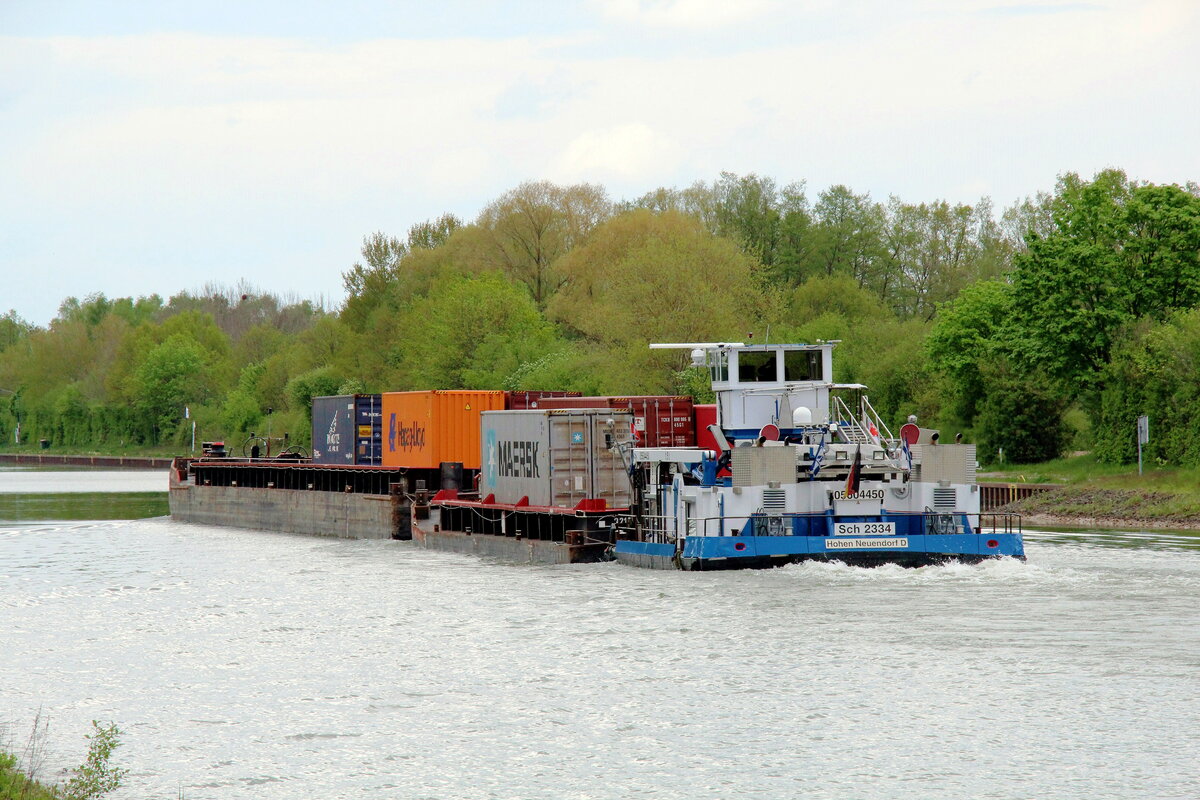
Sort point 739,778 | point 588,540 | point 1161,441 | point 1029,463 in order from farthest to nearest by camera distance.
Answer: point 1029,463 → point 1161,441 → point 588,540 → point 739,778

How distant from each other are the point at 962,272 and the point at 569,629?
212ft

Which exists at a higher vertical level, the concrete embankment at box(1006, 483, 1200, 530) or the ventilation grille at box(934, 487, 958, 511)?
the ventilation grille at box(934, 487, 958, 511)

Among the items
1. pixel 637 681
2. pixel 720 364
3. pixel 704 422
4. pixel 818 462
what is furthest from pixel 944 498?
pixel 637 681

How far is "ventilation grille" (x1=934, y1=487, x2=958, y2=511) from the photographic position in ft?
93.8

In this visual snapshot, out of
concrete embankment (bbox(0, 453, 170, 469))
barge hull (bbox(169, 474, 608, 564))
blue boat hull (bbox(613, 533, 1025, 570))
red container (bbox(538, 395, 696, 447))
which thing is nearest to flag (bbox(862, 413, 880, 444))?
blue boat hull (bbox(613, 533, 1025, 570))

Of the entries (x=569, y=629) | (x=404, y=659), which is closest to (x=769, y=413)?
(x=569, y=629)

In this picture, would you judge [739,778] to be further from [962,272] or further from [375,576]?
[962,272]

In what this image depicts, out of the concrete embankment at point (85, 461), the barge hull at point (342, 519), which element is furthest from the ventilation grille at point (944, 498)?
the concrete embankment at point (85, 461)

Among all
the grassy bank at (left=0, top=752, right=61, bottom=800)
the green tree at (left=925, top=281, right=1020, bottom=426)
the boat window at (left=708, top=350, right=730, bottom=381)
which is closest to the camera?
the grassy bank at (left=0, top=752, right=61, bottom=800)

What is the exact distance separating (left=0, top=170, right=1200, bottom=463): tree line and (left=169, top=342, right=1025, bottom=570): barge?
12.6m

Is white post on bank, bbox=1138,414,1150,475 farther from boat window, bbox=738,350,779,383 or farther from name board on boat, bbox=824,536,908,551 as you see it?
name board on boat, bbox=824,536,908,551

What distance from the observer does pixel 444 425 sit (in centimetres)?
4378

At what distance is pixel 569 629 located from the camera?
24078 mm

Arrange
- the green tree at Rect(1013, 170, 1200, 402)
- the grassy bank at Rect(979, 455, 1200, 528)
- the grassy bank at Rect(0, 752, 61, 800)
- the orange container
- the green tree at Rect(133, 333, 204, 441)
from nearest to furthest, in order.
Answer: the grassy bank at Rect(0, 752, 61, 800)
the grassy bank at Rect(979, 455, 1200, 528)
the orange container
the green tree at Rect(1013, 170, 1200, 402)
the green tree at Rect(133, 333, 204, 441)
